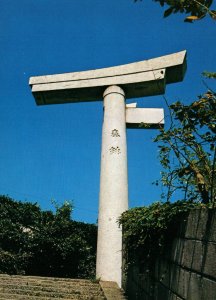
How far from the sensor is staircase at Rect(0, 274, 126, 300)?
6.50 metres

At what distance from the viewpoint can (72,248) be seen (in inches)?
564

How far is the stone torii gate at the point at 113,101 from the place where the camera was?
991 centimetres

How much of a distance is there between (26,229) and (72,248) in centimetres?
204

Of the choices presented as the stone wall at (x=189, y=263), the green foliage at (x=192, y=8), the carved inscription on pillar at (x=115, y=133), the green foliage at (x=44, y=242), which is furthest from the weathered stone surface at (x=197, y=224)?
the green foliage at (x=44, y=242)

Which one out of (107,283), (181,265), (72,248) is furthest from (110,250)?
(181,265)

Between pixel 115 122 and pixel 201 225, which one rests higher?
pixel 115 122

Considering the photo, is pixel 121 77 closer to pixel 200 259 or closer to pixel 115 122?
pixel 115 122

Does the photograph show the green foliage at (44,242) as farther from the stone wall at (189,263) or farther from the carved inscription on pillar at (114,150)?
the stone wall at (189,263)

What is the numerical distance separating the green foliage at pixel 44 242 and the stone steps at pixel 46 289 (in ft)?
19.6

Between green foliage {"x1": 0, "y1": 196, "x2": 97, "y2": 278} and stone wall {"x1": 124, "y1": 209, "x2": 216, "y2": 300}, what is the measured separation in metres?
9.48

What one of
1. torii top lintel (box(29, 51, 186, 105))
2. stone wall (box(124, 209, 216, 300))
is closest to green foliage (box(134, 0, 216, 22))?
stone wall (box(124, 209, 216, 300))

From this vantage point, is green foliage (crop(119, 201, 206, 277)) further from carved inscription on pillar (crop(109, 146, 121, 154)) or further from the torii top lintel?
the torii top lintel

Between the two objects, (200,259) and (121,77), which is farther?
(121,77)

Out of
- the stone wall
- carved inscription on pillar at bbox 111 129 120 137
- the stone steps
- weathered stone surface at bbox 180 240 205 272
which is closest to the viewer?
the stone wall
